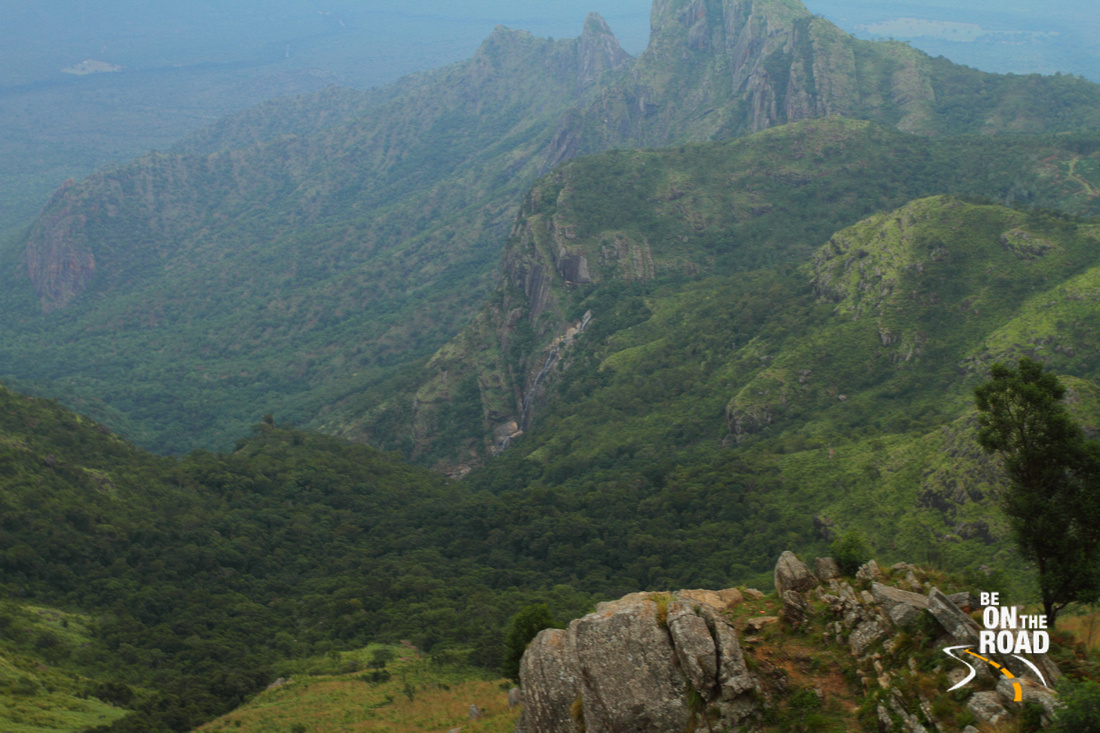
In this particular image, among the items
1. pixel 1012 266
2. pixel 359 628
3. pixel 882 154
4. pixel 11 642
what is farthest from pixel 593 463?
pixel 882 154

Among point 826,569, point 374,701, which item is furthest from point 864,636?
point 374,701

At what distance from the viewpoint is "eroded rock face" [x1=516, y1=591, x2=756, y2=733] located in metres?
32.3

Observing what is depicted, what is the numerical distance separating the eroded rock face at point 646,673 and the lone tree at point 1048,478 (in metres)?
11.9

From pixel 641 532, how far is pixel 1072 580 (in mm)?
71625

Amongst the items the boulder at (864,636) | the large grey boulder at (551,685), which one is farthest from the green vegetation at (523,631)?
the boulder at (864,636)

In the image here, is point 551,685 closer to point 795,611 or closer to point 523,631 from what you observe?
point 795,611

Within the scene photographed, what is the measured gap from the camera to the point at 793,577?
38.2m

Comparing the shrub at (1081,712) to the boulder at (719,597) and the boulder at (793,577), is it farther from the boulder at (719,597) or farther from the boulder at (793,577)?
the boulder at (719,597)

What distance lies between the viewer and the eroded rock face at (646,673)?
32.3 meters

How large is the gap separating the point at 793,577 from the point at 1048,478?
11883 mm

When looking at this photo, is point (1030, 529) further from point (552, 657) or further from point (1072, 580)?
point (552, 657)

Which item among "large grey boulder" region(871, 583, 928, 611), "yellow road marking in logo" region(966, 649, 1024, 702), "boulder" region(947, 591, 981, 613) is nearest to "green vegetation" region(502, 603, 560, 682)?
"large grey boulder" region(871, 583, 928, 611)

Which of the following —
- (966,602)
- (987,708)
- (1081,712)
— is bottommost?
(987,708)

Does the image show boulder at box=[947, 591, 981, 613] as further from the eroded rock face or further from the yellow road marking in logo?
the eroded rock face
